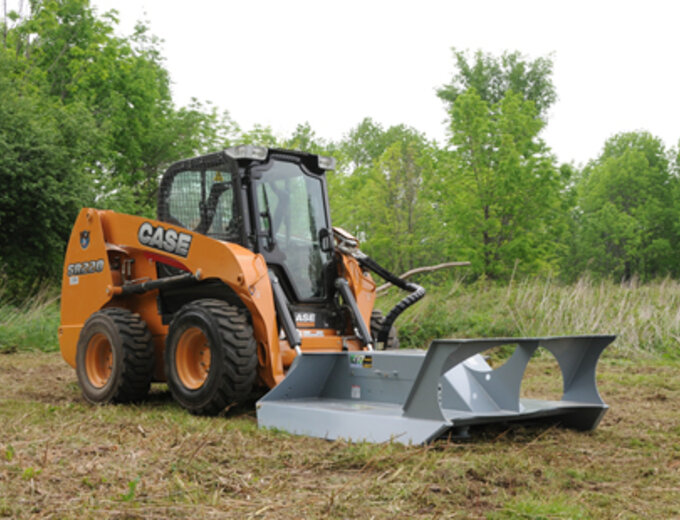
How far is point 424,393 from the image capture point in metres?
4.98

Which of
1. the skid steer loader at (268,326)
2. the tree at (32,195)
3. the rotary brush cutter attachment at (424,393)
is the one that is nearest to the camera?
the rotary brush cutter attachment at (424,393)

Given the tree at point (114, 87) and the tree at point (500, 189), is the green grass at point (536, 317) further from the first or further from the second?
the tree at point (114, 87)

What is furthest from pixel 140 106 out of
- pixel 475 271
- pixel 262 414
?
pixel 262 414

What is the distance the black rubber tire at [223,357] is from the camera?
5.95m

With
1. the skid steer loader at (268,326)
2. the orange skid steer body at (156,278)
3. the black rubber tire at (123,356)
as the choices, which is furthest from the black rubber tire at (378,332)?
the black rubber tire at (123,356)

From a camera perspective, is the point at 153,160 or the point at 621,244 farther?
the point at 621,244

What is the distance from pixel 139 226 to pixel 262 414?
255 centimetres

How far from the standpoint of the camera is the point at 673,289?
13.3m

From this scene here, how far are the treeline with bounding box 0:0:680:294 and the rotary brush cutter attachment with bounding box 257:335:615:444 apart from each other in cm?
896

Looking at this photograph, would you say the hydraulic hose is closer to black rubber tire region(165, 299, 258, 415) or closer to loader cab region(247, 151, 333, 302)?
loader cab region(247, 151, 333, 302)

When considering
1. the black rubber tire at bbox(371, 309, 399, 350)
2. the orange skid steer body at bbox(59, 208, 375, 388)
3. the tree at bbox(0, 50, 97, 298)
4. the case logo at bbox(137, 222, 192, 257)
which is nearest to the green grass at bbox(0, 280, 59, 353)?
the tree at bbox(0, 50, 97, 298)

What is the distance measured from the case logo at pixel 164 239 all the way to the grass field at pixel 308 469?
138 cm

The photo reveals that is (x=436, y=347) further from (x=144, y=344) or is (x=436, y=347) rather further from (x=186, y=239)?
(x=144, y=344)

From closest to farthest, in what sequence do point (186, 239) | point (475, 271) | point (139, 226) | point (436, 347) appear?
point (436, 347) < point (186, 239) < point (139, 226) < point (475, 271)
